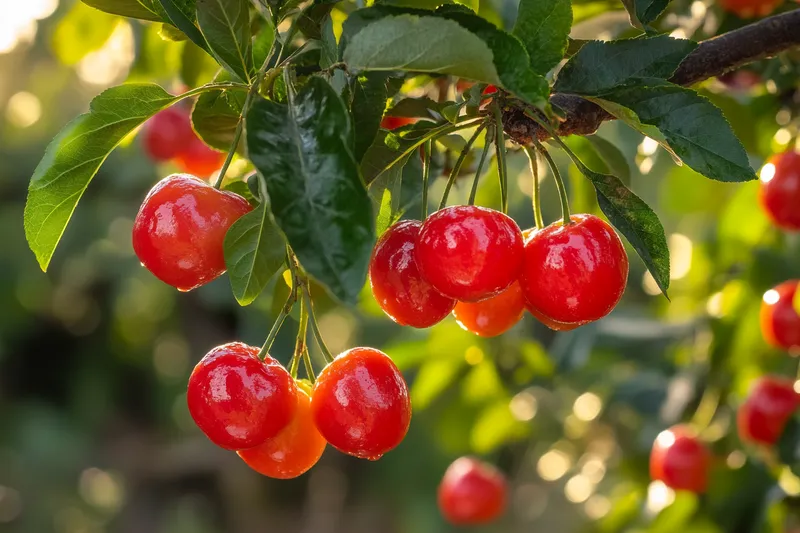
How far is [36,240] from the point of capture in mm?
788

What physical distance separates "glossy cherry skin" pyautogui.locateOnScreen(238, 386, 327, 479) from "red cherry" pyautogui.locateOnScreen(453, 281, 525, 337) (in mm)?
176

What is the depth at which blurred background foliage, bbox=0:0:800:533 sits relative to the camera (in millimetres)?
1589

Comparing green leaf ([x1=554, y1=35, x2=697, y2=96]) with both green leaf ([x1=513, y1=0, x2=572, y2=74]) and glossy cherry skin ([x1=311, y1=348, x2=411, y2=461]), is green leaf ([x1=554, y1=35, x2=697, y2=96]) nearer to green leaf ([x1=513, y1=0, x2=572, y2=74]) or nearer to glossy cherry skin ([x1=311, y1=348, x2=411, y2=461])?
green leaf ([x1=513, y1=0, x2=572, y2=74])

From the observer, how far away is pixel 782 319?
148cm

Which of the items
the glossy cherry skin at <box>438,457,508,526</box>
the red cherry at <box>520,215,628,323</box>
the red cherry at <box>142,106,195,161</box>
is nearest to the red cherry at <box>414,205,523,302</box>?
the red cherry at <box>520,215,628,323</box>

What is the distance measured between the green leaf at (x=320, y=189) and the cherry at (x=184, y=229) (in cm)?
13

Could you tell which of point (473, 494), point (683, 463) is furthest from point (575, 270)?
point (473, 494)

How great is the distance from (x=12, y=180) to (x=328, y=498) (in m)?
3.28

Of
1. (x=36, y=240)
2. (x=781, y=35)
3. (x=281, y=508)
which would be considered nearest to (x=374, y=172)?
(x=36, y=240)

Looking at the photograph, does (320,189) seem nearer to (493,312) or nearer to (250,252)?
(250,252)

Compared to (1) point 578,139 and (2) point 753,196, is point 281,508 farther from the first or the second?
(1) point 578,139

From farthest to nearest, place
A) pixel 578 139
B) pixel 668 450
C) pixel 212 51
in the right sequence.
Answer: pixel 668 450, pixel 578 139, pixel 212 51

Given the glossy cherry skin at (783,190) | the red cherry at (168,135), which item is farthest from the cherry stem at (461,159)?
the red cherry at (168,135)

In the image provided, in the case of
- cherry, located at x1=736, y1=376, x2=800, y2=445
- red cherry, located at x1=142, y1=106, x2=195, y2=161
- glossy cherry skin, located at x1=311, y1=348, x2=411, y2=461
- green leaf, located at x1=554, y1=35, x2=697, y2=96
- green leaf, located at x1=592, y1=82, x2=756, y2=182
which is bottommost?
cherry, located at x1=736, y1=376, x2=800, y2=445
